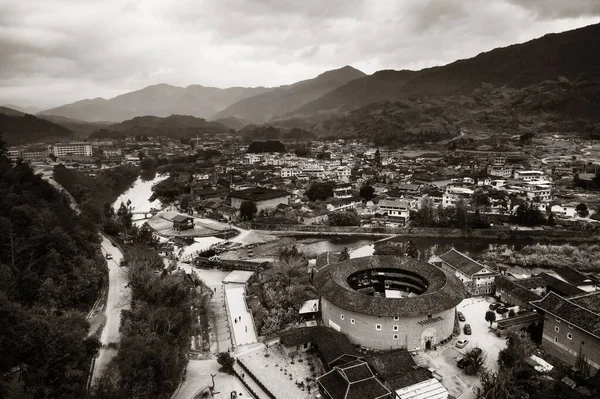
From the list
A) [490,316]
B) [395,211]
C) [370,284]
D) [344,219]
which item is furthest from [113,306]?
[395,211]

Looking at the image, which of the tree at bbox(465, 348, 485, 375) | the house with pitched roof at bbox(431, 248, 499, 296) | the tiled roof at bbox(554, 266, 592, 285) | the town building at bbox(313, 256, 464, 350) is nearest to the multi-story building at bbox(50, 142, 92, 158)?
the town building at bbox(313, 256, 464, 350)

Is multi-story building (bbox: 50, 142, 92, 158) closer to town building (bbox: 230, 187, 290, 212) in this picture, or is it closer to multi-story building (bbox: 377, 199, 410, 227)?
town building (bbox: 230, 187, 290, 212)

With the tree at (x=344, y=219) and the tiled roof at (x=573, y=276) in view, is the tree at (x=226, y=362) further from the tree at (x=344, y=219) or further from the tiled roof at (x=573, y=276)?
the tree at (x=344, y=219)

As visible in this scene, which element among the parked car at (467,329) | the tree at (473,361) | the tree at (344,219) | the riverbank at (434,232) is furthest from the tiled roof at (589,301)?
the tree at (344,219)

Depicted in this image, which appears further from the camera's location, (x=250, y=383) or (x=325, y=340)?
(x=325, y=340)

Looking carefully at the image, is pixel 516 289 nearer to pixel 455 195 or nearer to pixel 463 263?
pixel 463 263

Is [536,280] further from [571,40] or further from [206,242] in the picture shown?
[571,40]
